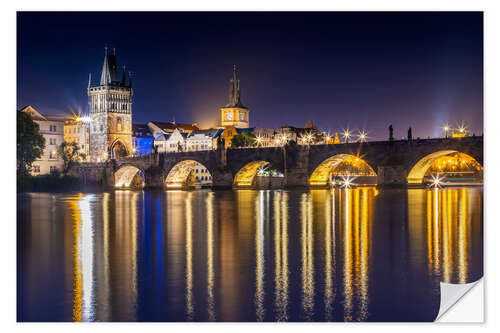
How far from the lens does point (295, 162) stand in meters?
52.7

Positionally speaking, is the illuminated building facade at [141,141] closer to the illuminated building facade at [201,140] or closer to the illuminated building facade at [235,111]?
the illuminated building facade at [201,140]

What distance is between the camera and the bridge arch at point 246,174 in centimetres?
5725

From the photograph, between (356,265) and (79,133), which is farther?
(79,133)

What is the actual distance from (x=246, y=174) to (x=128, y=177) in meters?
23.0

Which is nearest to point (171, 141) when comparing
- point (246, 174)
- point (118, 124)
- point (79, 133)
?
point (118, 124)

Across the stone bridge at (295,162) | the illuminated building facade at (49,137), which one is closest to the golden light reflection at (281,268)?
the stone bridge at (295,162)

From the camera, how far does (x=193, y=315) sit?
9188mm

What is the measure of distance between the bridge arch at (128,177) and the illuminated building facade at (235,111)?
4637cm

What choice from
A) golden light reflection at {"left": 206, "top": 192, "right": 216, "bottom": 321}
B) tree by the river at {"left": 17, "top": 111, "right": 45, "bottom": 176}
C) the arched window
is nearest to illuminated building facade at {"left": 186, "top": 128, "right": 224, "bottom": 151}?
the arched window

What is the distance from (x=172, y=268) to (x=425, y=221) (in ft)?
44.0

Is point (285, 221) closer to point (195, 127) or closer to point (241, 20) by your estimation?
point (241, 20)

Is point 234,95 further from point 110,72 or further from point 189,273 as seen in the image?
point 189,273

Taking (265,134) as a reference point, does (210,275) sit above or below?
below

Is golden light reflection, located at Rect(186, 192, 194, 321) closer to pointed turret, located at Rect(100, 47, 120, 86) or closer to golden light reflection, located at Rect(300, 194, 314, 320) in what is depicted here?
golden light reflection, located at Rect(300, 194, 314, 320)
